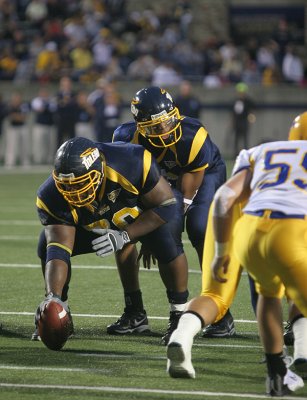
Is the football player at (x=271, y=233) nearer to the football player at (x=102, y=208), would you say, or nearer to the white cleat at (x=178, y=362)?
the white cleat at (x=178, y=362)

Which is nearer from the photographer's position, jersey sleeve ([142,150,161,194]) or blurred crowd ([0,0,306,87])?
jersey sleeve ([142,150,161,194])

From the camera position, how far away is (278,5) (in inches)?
1126

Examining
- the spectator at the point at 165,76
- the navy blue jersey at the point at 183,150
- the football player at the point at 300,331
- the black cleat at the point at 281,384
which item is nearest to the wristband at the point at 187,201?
the navy blue jersey at the point at 183,150

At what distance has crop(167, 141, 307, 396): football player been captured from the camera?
16.0 feet

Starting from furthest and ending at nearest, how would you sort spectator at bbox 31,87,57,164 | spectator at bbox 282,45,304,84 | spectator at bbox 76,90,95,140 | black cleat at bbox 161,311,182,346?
spectator at bbox 282,45,304,84 → spectator at bbox 31,87,57,164 → spectator at bbox 76,90,95,140 → black cleat at bbox 161,311,182,346

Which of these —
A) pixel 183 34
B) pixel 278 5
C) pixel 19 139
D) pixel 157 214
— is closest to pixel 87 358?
pixel 157 214

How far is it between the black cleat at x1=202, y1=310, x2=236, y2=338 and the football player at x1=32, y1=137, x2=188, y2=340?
1.17ft

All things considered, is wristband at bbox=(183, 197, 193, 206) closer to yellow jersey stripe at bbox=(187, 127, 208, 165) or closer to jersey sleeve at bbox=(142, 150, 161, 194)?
yellow jersey stripe at bbox=(187, 127, 208, 165)

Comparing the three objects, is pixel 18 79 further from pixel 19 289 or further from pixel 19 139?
pixel 19 289

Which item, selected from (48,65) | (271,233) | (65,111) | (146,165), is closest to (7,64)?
(48,65)

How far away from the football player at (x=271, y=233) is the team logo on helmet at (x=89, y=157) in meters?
1.14

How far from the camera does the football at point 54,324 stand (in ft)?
19.5

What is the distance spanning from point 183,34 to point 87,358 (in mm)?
21346

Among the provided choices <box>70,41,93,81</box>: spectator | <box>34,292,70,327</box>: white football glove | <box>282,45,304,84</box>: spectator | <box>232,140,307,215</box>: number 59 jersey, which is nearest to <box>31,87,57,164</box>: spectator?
<box>70,41,93,81</box>: spectator
